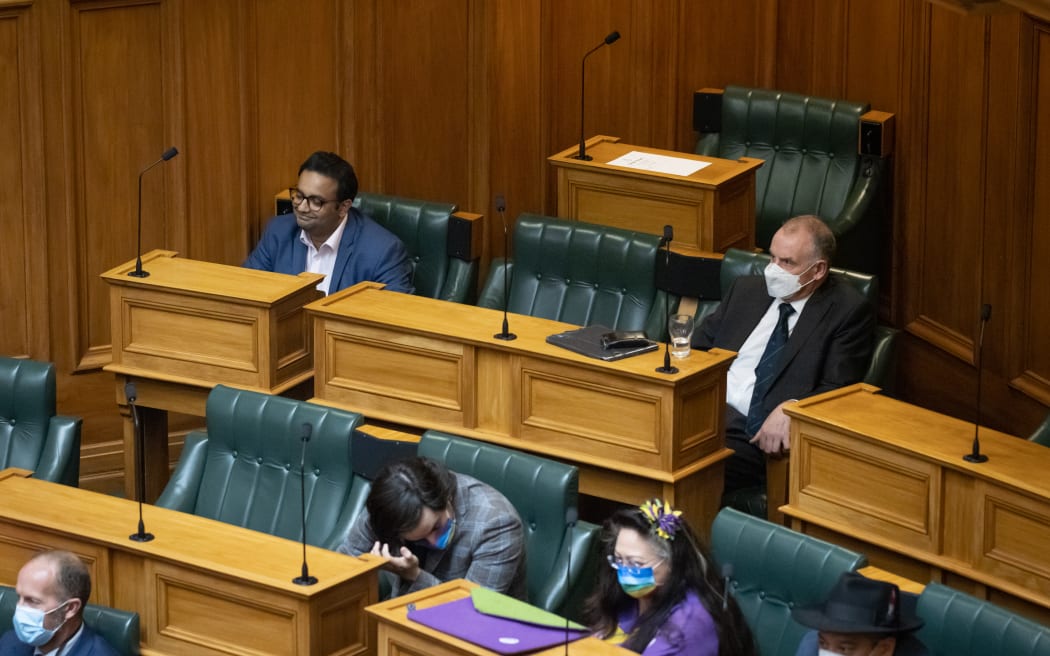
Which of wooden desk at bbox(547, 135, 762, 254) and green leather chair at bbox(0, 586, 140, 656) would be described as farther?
wooden desk at bbox(547, 135, 762, 254)

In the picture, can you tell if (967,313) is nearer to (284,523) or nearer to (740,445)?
(740,445)

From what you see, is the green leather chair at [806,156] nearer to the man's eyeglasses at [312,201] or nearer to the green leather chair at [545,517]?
the man's eyeglasses at [312,201]

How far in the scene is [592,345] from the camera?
4.57m

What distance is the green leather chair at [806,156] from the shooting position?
19.5 ft

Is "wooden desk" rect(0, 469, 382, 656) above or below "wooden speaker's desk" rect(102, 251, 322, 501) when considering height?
below

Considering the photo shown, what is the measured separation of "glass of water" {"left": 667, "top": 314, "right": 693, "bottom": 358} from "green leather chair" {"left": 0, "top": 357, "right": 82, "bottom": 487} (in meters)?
1.57

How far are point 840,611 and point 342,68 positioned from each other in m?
3.17

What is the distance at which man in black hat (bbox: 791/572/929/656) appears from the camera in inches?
130

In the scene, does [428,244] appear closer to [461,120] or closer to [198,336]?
[461,120]

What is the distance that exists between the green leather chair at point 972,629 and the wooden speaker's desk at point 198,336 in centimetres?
211

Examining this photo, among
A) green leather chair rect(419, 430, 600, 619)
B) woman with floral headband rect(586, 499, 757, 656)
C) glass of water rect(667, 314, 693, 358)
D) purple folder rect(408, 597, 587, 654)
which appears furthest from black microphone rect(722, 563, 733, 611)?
glass of water rect(667, 314, 693, 358)

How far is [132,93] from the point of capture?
18.2 ft

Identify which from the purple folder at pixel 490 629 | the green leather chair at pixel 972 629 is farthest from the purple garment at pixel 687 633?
the green leather chair at pixel 972 629

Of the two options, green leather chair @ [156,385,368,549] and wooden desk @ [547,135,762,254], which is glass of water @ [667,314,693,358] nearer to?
green leather chair @ [156,385,368,549]
